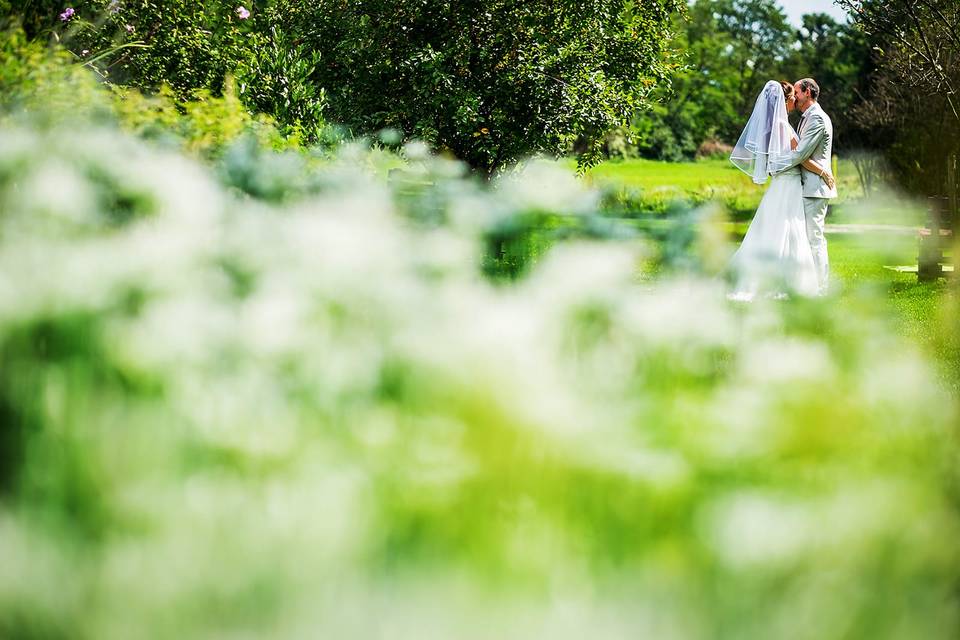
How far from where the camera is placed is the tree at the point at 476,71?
452 inches

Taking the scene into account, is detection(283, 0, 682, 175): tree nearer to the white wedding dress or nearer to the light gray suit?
the white wedding dress

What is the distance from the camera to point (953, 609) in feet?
7.45

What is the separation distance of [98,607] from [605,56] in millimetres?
11399

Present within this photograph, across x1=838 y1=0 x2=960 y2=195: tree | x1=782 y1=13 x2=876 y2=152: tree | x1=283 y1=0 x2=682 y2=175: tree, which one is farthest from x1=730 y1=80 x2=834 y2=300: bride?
x1=782 y1=13 x2=876 y2=152: tree

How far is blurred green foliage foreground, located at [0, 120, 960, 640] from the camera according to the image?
208 centimetres

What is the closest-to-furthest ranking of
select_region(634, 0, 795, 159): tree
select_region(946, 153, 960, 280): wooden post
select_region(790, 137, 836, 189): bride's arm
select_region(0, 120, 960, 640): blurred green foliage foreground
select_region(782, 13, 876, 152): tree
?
select_region(0, 120, 960, 640): blurred green foliage foreground
select_region(790, 137, 836, 189): bride's arm
select_region(946, 153, 960, 280): wooden post
select_region(782, 13, 876, 152): tree
select_region(634, 0, 795, 159): tree

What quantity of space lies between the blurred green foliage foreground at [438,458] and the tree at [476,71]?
875 centimetres

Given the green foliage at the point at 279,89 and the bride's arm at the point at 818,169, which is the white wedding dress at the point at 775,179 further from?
the green foliage at the point at 279,89

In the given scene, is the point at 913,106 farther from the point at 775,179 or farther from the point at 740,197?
the point at 775,179

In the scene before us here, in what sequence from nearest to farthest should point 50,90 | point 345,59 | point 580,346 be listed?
point 580,346
point 50,90
point 345,59

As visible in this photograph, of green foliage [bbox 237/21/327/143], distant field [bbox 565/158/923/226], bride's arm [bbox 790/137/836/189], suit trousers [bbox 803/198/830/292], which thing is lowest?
distant field [bbox 565/158/923/226]

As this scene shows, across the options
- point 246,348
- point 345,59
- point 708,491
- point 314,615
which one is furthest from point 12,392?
point 345,59

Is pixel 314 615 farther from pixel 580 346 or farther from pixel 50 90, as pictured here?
pixel 50 90

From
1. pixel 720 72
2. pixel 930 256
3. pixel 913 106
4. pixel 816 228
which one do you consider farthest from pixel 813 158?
pixel 720 72
